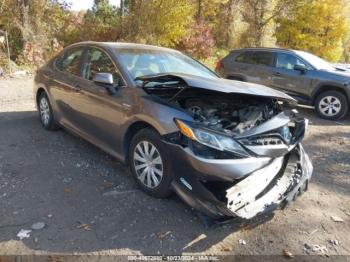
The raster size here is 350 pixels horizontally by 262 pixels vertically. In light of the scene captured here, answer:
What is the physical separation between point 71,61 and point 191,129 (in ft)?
9.58

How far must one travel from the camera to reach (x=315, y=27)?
76.3 feet

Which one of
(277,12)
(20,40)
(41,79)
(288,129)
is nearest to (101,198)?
(288,129)

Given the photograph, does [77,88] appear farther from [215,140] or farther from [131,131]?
[215,140]

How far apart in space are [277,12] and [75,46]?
2136cm

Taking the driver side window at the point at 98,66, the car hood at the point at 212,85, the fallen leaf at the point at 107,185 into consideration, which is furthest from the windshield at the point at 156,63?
the fallen leaf at the point at 107,185

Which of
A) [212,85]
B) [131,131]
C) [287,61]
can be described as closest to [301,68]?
[287,61]

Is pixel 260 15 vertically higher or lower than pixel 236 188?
higher

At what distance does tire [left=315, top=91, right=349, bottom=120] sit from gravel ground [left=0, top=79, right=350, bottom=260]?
3.40 m

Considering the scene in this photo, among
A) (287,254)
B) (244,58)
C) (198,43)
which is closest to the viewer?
(287,254)

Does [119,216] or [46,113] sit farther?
[46,113]

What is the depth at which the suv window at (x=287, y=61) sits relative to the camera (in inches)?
339

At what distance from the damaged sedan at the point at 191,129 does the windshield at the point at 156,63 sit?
0.05ft

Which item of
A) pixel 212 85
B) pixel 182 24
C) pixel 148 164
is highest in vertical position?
pixel 182 24

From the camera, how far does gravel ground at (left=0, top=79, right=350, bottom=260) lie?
10.1ft
